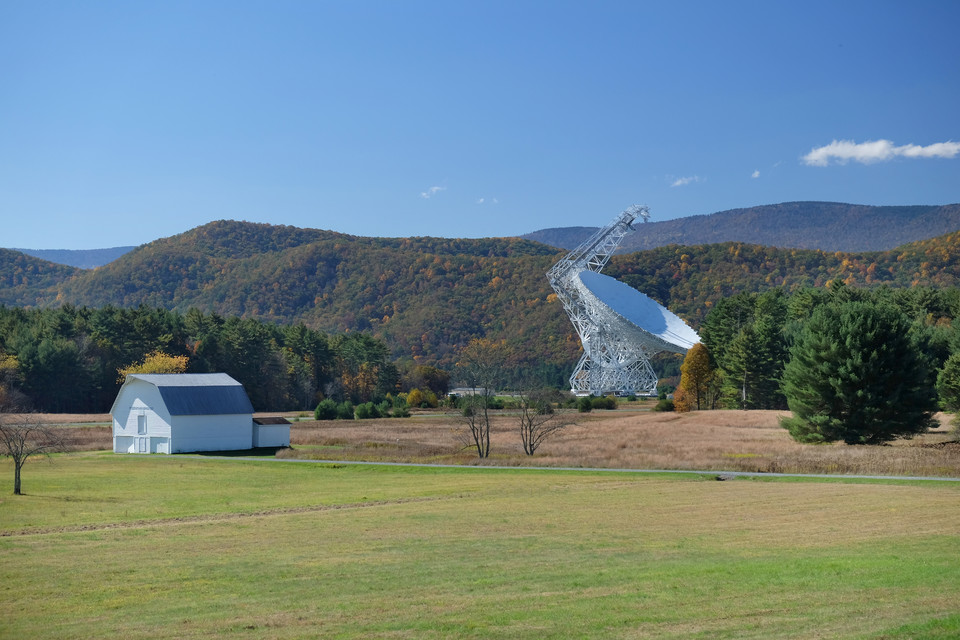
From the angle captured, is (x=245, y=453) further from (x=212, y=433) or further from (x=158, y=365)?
(x=158, y=365)

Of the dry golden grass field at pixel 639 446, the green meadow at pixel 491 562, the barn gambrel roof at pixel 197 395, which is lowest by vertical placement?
the dry golden grass field at pixel 639 446

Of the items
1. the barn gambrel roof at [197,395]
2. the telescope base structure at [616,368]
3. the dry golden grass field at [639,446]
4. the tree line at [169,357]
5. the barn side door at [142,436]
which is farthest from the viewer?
the telescope base structure at [616,368]

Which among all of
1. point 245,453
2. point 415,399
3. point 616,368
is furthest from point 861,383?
point 415,399

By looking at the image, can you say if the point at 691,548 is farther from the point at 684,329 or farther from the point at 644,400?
the point at 644,400

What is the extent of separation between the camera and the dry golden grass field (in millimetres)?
34594

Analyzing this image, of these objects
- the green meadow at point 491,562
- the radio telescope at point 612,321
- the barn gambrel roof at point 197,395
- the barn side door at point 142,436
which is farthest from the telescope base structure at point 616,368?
the green meadow at point 491,562

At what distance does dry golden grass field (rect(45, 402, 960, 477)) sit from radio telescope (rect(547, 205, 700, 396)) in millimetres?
8294

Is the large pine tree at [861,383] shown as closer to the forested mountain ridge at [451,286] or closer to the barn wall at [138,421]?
the barn wall at [138,421]

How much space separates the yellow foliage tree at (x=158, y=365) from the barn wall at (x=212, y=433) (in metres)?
37.9

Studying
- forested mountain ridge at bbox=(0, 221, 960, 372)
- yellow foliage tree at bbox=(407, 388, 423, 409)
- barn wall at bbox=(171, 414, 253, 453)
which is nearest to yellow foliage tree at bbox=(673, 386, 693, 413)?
yellow foliage tree at bbox=(407, 388, 423, 409)

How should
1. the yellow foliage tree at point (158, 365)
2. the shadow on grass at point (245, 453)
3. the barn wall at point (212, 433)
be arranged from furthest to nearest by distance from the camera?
the yellow foliage tree at point (158, 365) < the barn wall at point (212, 433) < the shadow on grass at point (245, 453)

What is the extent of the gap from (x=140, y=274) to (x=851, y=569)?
195m

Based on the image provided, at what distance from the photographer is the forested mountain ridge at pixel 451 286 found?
5738 inches

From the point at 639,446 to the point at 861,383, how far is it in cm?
1064
